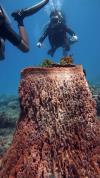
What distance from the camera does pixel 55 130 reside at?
3.81m

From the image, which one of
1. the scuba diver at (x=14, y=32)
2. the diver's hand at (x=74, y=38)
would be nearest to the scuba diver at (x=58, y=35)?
the diver's hand at (x=74, y=38)

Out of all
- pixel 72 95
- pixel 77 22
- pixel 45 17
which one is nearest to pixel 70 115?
pixel 72 95

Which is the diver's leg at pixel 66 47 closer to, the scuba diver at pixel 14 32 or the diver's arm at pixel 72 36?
the diver's arm at pixel 72 36

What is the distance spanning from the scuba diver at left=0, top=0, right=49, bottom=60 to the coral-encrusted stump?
2647mm

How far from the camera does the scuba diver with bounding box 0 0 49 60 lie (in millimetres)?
6493

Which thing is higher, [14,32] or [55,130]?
[14,32]

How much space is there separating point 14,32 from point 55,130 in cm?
384

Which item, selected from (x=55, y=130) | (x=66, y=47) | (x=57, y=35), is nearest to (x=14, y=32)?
(x=55, y=130)

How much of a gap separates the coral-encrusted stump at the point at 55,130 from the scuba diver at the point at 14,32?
2.65 meters

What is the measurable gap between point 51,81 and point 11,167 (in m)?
1.34

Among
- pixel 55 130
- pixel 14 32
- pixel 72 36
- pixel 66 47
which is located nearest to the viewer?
pixel 55 130

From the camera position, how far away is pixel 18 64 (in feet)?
613

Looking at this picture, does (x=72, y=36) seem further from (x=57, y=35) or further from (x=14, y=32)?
(x=14, y=32)

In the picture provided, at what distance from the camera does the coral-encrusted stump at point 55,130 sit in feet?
12.1
